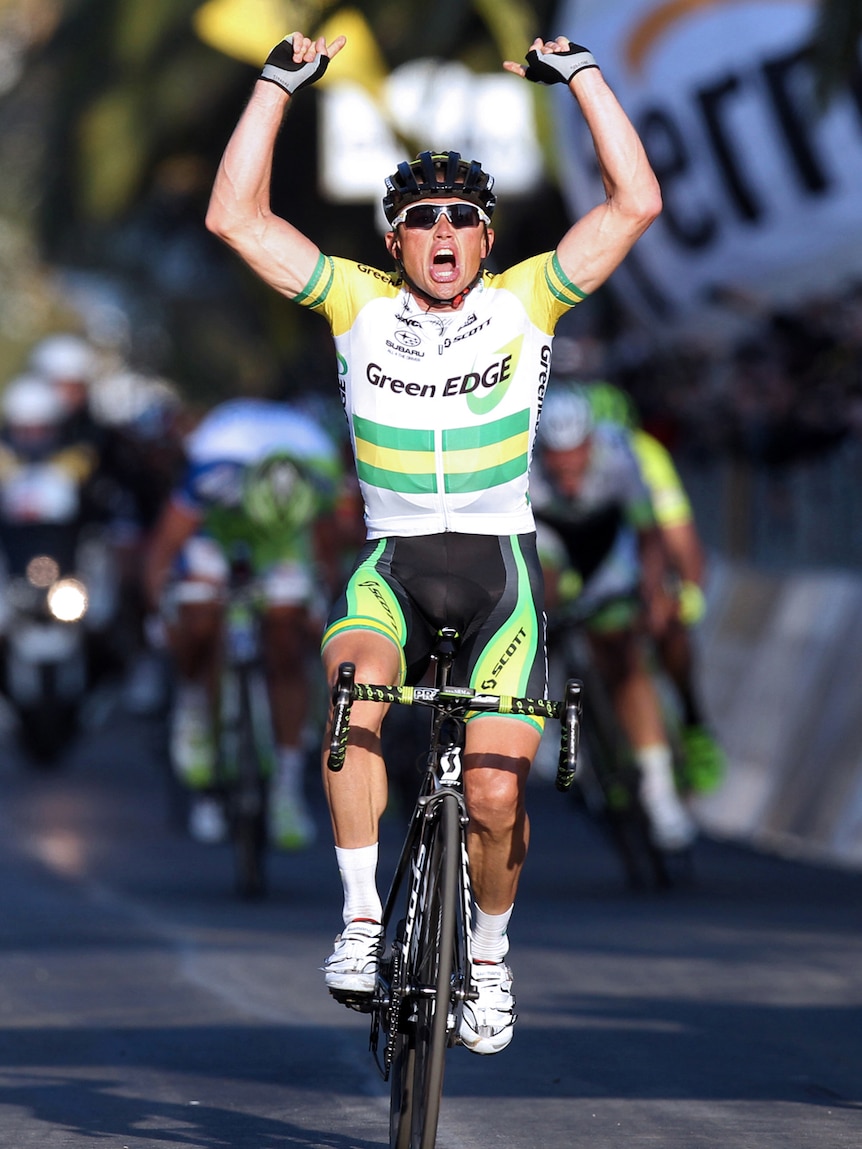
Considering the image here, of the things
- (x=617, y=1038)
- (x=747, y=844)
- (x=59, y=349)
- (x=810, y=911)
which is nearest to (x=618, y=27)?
(x=59, y=349)

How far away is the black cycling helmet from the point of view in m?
7.02

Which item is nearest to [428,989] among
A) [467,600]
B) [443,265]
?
[467,600]

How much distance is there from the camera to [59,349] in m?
22.2

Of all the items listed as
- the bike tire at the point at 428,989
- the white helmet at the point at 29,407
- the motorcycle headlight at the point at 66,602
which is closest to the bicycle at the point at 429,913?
the bike tire at the point at 428,989

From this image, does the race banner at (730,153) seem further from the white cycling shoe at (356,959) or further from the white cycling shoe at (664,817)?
the white cycling shoe at (356,959)

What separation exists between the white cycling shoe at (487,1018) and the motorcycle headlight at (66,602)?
41.8 feet

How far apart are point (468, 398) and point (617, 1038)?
2358 mm

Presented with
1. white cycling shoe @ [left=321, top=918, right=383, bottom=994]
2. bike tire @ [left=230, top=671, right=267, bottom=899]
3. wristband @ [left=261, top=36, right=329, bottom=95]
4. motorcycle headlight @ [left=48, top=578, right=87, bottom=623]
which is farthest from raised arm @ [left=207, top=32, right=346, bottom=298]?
motorcycle headlight @ [left=48, top=578, right=87, bottom=623]

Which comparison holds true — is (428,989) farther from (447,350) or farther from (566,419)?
(566,419)

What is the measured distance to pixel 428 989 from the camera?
641 cm

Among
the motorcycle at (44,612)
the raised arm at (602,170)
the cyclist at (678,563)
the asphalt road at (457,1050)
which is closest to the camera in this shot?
the raised arm at (602,170)

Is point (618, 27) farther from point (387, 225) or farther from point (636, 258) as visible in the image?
point (387, 225)

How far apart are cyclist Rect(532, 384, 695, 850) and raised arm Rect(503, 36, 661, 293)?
16.4ft

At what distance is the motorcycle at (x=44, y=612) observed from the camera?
19109 millimetres
